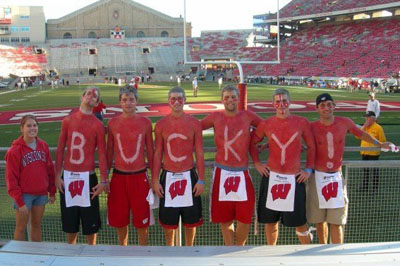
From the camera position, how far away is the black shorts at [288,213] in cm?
348

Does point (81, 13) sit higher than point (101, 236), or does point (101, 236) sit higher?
point (81, 13)

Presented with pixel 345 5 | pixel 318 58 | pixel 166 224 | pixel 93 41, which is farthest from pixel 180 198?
pixel 93 41

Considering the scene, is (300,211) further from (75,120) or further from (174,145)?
(75,120)

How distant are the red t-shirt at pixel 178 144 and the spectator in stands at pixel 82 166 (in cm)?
50

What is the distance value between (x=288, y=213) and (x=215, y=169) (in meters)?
0.71

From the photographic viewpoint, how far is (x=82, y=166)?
11.7 feet

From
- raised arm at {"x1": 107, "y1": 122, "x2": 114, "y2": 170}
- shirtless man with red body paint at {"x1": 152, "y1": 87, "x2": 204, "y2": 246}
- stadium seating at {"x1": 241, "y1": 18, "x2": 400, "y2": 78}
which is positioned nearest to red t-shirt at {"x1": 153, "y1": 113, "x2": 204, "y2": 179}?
shirtless man with red body paint at {"x1": 152, "y1": 87, "x2": 204, "y2": 246}

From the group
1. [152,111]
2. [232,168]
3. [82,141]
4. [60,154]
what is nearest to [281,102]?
[232,168]

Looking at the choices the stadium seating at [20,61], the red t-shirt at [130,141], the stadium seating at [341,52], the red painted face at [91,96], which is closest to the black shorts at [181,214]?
the red t-shirt at [130,141]

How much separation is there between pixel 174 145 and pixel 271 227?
1.09 meters

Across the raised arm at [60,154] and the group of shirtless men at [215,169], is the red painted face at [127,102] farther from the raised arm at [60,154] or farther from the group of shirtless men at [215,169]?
the raised arm at [60,154]

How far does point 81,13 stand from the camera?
6681 cm

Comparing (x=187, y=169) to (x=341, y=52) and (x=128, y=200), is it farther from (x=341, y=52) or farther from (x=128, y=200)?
(x=341, y=52)

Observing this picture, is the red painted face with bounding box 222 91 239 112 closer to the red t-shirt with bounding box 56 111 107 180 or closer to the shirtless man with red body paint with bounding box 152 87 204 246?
the shirtless man with red body paint with bounding box 152 87 204 246
